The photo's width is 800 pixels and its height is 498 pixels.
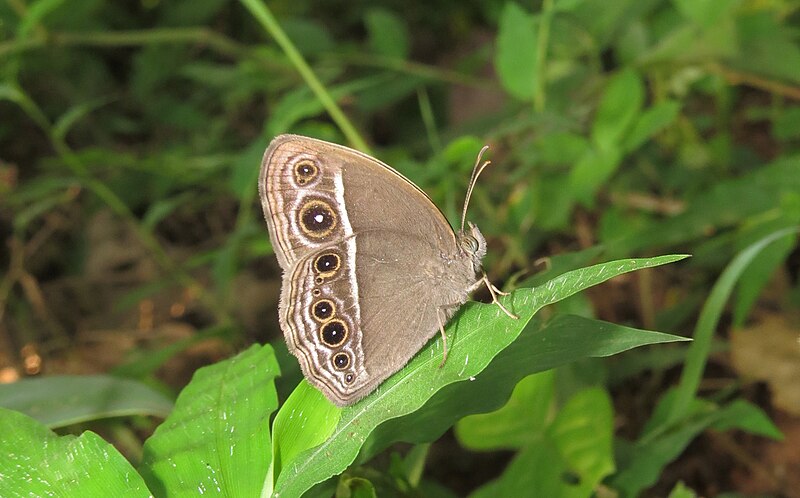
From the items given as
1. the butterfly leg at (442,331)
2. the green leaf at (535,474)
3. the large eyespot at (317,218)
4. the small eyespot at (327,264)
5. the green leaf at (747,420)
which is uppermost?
the large eyespot at (317,218)

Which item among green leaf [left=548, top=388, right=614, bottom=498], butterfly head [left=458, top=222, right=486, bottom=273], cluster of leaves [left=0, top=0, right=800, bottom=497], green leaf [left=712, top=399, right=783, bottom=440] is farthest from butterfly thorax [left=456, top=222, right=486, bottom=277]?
green leaf [left=712, top=399, right=783, bottom=440]

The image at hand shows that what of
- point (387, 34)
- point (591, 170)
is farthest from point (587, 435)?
point (387, 34)

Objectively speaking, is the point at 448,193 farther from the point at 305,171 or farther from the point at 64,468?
the point at 64,468

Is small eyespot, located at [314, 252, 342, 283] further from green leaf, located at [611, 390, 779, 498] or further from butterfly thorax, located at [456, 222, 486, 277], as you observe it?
green leaf, located at [611, 390, 779, 498]

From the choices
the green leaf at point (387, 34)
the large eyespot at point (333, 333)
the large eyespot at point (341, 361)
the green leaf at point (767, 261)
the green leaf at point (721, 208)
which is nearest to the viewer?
the large eyespot at point (341, 361)

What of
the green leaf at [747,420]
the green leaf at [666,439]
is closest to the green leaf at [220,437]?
the green leaf at [666,439]

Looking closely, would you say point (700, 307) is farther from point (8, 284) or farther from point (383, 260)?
point (8, 284)

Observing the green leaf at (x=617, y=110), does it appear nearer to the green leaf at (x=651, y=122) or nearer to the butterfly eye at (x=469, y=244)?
the green leaf at (x=651, y=122)

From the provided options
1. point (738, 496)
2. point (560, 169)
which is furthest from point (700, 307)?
point (738, 496)
